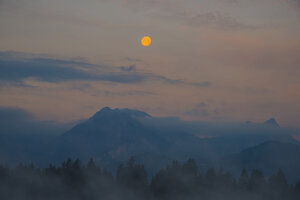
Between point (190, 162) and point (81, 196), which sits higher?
point (190, 162)

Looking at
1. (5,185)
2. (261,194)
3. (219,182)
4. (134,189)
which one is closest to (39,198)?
(5,185)

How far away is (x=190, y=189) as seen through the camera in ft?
435

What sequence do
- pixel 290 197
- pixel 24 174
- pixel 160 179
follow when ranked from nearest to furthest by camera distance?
pixel 290 197 → pixel 160 179 → pixel 24 174

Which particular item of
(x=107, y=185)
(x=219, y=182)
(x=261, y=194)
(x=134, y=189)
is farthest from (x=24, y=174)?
(x=261, y=194)

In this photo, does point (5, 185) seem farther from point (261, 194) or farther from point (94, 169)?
point (261, 194)

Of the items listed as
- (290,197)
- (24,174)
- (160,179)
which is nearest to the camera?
(290,197)

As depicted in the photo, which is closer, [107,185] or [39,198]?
[39,198]

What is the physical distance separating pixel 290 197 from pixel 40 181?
77.2m

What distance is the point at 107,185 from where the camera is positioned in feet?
Answer: 470

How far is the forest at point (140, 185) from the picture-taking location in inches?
5113

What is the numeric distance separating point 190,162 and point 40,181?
48.7 m

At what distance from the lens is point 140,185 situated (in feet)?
452

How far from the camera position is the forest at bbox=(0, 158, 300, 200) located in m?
130

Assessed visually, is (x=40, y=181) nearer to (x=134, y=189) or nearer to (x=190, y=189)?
(x=134, y=189)
